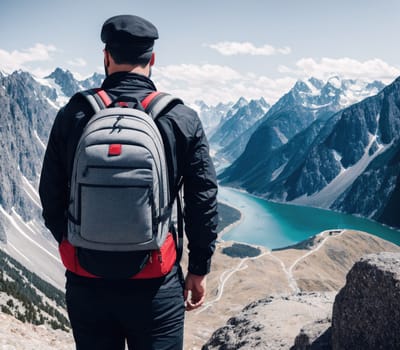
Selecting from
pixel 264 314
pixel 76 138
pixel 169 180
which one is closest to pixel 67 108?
pixel 76 138

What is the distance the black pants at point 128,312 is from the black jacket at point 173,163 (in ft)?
2.13

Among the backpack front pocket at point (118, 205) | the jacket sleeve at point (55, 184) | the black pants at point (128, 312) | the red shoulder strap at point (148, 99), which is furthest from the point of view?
the jacket sleeve at point (55, 184)

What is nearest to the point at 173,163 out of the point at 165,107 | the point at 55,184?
the point at 165,107

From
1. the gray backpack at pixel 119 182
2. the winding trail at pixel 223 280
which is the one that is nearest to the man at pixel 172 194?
the gray backpack at pixel 119 182

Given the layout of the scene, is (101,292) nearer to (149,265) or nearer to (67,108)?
(149,265)

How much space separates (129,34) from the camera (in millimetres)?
6039

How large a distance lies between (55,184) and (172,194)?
1612 millimetres

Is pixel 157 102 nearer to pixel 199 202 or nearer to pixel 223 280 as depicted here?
pixel 199 202

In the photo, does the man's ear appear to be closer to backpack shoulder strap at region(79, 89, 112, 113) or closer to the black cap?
the black cap

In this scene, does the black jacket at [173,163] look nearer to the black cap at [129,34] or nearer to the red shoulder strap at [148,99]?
the red shoulder strap at [148,99]

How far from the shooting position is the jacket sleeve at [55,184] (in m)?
6.28

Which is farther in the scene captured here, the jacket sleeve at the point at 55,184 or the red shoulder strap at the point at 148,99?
the jacket sleeve at the point at 55,184

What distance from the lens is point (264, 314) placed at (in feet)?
49.7

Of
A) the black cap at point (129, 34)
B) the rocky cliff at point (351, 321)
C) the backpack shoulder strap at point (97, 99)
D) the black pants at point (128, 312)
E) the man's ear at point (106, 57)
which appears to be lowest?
the rocky cliff at point (351, 321)
